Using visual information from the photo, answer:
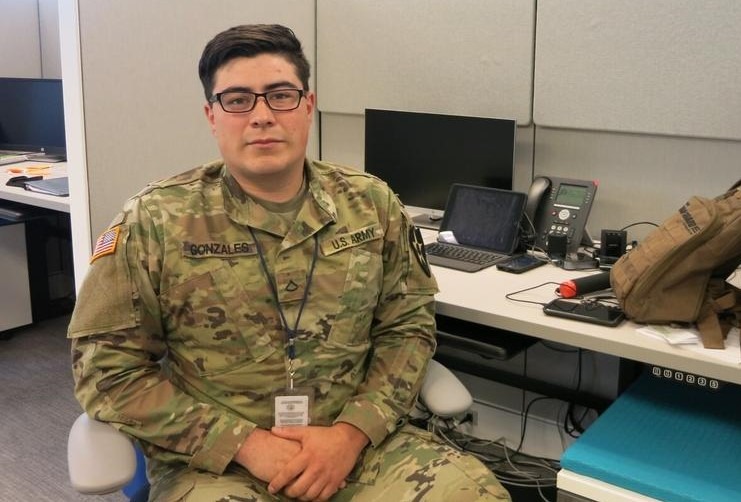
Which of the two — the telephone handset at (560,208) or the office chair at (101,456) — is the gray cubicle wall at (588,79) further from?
the office chair at (101,456)

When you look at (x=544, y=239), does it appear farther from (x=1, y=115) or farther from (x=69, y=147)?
(x=1, y=115)

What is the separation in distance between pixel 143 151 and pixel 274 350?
43.7 inches

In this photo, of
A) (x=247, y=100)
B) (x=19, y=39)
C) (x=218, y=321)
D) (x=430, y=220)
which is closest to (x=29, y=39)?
(x=19, y=39)

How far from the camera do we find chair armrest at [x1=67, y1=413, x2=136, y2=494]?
1154 millimetres

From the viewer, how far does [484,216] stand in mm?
2012

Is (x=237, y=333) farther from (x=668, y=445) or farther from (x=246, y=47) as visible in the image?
(x=668, y=445)

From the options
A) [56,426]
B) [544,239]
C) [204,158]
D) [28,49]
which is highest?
[28,49]

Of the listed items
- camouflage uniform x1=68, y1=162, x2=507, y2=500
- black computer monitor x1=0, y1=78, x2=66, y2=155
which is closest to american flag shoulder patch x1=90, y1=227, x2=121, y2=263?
camouflage uniform x1=68, y1=162, x2=507, y2=500

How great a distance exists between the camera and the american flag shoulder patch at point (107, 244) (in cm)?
133

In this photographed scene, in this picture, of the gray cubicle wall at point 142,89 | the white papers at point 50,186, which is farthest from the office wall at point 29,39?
the gray cubicle wall at point 142,89

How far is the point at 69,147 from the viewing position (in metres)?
2.23

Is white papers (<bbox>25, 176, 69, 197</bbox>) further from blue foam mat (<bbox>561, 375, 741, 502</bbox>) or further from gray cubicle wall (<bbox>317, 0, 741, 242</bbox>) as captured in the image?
blue foam mat (<bbox>561, 375, 741, 502</bbox>)

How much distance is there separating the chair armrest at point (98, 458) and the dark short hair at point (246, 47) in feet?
2.02

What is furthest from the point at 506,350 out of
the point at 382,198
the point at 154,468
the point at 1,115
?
the point at 1,115
